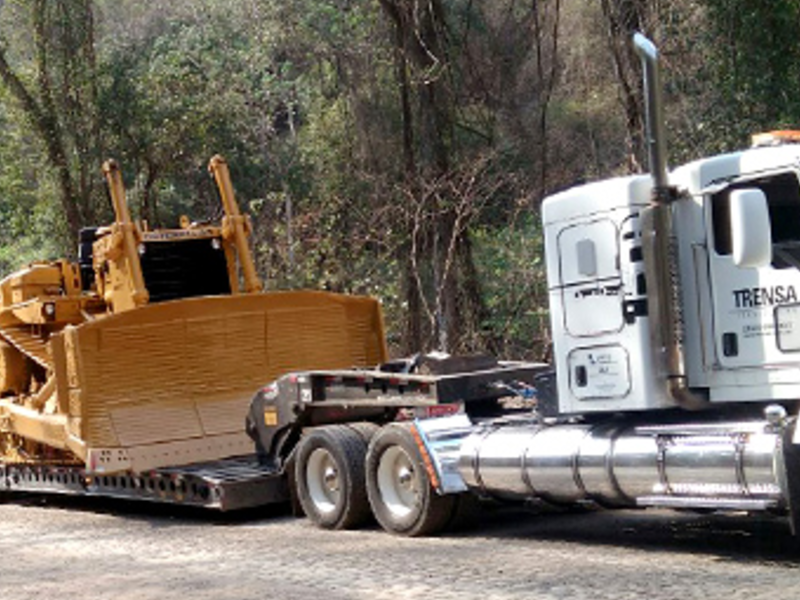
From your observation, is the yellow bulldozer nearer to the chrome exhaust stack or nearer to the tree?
the chrome exhaust stack

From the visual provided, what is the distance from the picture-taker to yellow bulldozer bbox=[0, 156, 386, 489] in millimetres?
14453

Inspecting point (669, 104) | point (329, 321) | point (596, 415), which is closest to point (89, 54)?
point (669, 104)

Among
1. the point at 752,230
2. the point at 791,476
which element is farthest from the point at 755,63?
the point at 791,476

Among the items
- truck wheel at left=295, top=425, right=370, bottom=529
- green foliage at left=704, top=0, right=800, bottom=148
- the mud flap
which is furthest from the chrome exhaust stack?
green foliage at left=704, top=0, right=800, bottom=148

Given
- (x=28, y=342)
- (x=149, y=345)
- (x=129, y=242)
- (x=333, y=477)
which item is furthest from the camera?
(x=28, y=342)

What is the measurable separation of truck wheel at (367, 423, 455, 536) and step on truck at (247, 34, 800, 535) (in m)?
0.01

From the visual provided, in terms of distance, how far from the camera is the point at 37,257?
3356 centimetres

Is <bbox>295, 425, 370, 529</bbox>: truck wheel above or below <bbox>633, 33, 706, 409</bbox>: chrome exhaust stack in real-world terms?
below

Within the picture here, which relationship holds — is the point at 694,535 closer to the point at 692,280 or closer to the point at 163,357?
the point at 692,280

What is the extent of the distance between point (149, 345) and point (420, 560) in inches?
206

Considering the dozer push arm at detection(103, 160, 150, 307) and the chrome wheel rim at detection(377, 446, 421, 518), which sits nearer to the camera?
the chrome wheel rim at detection(377, 446, 421, 518)

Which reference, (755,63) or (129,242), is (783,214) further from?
(755,63)

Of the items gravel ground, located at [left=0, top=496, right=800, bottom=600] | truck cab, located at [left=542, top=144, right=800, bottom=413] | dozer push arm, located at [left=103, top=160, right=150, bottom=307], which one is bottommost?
gravel ground, located at [left=0, top=496, right=800, bottom=600]

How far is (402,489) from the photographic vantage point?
12.1m
